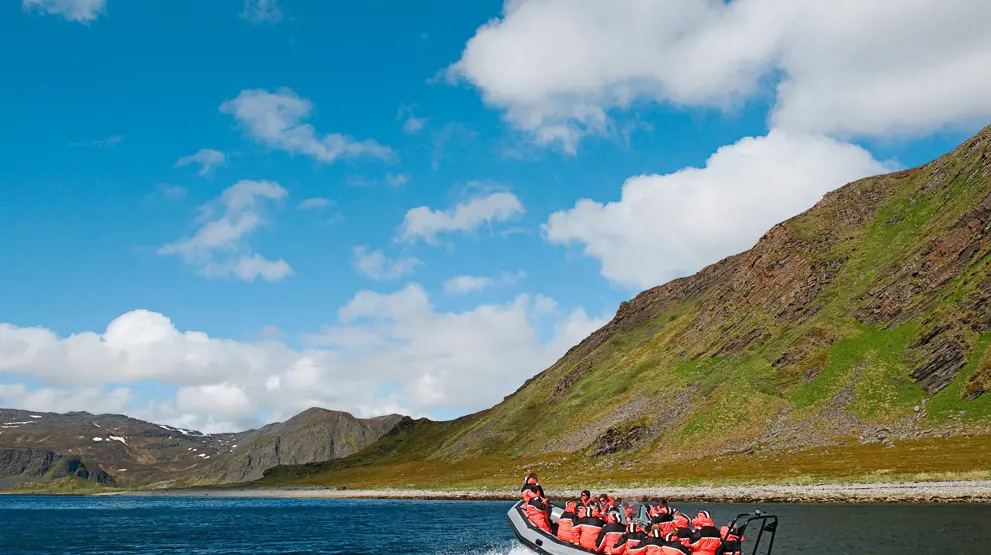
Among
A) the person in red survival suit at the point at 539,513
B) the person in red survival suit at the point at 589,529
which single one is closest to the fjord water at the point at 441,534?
the person in red survival suit at the point at 539,513

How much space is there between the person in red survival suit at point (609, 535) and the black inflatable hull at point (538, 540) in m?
1.38

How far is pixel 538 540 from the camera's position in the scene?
3797 centimetres

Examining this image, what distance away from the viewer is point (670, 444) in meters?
152

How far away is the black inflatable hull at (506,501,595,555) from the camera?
35.1 metres

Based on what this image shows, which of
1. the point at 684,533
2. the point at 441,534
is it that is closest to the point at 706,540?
the point at 684,533

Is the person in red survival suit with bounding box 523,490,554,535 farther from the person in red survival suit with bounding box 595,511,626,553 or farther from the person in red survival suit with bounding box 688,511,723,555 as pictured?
the person in red survival suit with bounding box 688,511,723,555

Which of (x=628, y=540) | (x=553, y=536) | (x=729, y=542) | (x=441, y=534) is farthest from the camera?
(x=441, y=534)

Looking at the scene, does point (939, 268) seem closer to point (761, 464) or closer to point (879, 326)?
point (879, 326)

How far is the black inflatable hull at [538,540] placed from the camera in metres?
35.1

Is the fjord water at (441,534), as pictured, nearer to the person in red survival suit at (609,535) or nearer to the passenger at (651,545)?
the person in red survival suit at (609,535)

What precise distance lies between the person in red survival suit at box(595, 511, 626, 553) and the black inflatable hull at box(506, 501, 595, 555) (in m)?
1.38

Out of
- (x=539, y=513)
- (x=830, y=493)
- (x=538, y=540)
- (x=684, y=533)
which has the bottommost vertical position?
(x=830, y=493)

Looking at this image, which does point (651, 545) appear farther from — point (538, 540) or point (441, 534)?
point (441, 534)

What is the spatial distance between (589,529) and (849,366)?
427 ft
